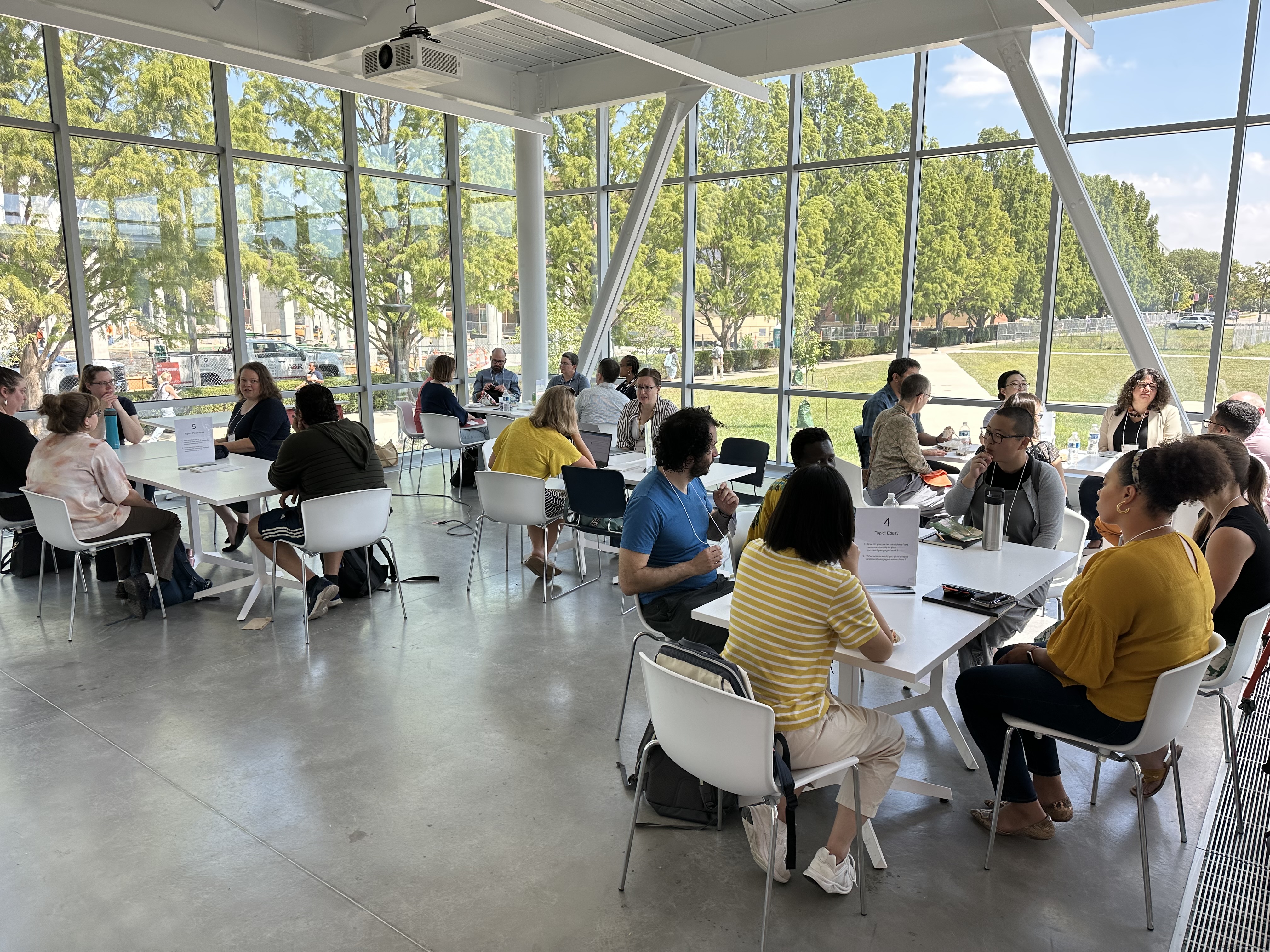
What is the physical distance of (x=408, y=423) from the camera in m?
9.11

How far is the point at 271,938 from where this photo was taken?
2496mm

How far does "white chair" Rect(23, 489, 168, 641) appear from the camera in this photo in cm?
456

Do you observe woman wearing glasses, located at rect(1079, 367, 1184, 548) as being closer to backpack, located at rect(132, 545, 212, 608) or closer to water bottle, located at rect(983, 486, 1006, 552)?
water bottle, located at rect(983, 486, 1006, 552)

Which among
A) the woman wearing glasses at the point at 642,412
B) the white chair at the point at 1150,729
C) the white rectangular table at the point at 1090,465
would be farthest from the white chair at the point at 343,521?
the white rectangular table at the point at 1090,465

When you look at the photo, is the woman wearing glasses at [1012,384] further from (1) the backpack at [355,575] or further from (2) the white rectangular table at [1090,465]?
(1) the backpack at [355,575]

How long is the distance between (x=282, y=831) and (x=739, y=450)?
13.4 ft

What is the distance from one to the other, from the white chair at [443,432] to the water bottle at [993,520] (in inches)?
205

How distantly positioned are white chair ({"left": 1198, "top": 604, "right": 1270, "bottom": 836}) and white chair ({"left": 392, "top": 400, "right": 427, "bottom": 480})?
22.9ft

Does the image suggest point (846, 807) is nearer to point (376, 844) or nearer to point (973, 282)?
point (376, 844)

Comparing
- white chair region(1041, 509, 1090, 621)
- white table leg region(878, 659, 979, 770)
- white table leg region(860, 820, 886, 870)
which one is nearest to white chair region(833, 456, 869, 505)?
white chair region(1041, 509, 1090, 621)

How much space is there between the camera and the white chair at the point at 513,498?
5281 mm

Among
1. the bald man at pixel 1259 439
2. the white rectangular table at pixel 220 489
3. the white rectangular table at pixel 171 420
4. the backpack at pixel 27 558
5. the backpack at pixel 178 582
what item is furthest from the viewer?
the white rectangular table at pixel 171 420

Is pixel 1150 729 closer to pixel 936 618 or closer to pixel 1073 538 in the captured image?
pixel 936 618

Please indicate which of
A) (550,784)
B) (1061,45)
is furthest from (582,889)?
(1061,45)
